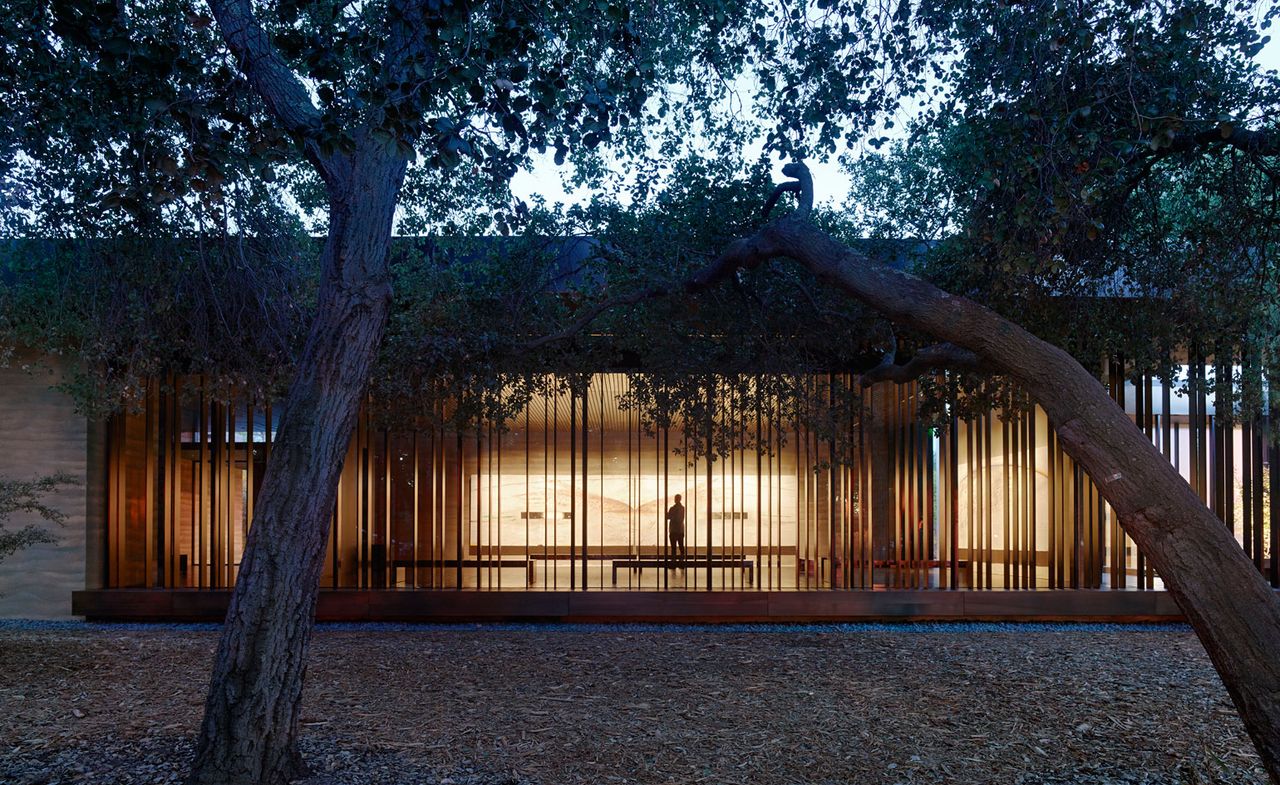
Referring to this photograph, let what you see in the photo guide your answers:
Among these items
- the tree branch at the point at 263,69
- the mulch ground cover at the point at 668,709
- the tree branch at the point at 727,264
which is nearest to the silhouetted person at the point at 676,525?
the mulch ground cover at the point at 668,709

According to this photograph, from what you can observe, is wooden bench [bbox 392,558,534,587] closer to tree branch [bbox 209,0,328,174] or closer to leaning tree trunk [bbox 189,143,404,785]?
leaning tree trunk [bbox 189,143,404,785]

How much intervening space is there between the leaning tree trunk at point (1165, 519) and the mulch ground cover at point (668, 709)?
140 centimetres

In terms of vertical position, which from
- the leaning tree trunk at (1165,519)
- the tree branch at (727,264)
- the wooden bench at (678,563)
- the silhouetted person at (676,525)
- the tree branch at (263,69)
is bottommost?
the wooden bench at (678,563)

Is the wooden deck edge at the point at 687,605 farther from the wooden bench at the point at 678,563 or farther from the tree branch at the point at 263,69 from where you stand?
the tree branch at the point at 263,69

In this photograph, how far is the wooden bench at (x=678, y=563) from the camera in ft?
36.0

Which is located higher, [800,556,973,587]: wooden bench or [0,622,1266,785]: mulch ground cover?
[800,556,973,587]: wooden bench

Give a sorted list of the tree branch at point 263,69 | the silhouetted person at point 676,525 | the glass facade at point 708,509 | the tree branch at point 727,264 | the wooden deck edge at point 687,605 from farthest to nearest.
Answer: the silhouetted person at point 676,525 → the glass facade at point 708,509 → the wooden deck edge at point 687,605 → the tree branch at point 727,264 → the tree branch at point 263,69

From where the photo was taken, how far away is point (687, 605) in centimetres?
1027

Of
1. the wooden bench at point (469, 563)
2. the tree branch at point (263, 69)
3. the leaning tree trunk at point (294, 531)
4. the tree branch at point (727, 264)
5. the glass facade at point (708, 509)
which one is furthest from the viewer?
the wooden bench at point (469, 563)

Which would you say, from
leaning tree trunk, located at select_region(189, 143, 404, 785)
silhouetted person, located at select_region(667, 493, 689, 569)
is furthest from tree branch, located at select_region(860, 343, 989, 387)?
silhouetted person, located at select_region(667, 493, 689, 569)

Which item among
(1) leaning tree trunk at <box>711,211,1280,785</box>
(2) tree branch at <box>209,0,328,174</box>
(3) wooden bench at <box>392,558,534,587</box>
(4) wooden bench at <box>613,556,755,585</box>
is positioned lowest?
(4) wooden bench at <box>613,556,755,585</box>

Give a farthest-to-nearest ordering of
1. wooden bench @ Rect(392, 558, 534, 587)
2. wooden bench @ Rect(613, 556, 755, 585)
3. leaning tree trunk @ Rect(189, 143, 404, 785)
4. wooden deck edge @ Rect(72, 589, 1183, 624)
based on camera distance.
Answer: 1. wooden bench @ Rect(613, 556, 755, 585)
2. wooden bench @ Rect(392, 558, 534, 587)
3. wooden deck edge @ Rect(72, 589, 1183, 624)
4. leaning tree trunk @ Rect(189, 143, 404, 785)

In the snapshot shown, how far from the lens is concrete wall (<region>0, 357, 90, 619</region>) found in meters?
10.6

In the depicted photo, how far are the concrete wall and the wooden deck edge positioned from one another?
511mm
